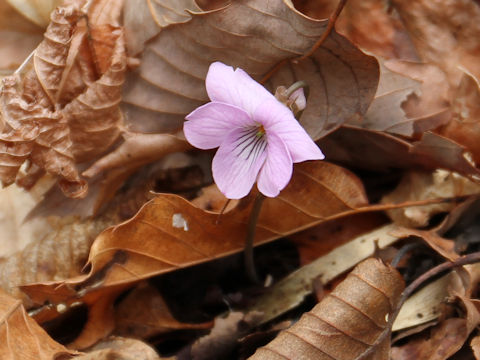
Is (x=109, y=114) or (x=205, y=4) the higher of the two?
→ (x=205, y=4)

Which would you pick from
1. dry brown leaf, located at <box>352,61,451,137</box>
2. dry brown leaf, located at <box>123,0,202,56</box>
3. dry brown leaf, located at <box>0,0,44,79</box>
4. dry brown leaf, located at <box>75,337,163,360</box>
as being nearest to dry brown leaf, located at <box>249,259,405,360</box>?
dry brown leaf, located at <box>75,337,163,360</box>

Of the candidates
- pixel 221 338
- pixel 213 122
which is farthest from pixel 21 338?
pixel 213 122

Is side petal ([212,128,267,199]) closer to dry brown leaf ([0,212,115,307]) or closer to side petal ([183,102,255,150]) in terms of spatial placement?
side petal ([183,102,255,150])

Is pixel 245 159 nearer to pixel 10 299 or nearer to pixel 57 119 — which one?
pixel 57 119

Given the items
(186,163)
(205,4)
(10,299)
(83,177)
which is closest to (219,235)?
(186,163)

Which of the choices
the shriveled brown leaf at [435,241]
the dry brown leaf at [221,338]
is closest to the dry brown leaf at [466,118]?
the shriveled brown leaf at [435,241]
